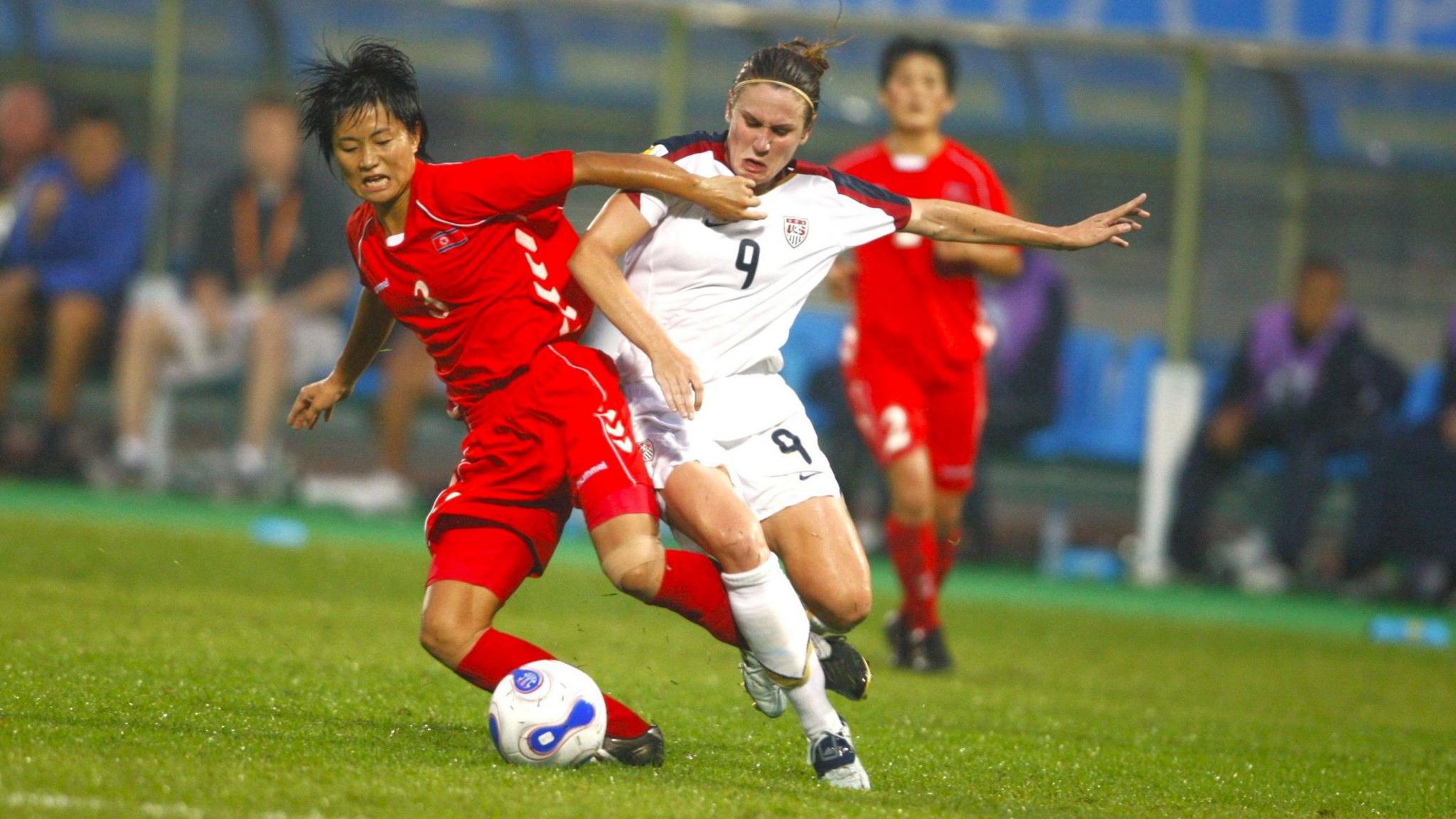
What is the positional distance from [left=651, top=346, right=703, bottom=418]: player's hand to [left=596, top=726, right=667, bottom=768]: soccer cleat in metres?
0.82

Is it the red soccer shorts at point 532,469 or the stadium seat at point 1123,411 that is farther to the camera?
the stadium seat at point 1123,411

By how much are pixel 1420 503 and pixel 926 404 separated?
4.84 m

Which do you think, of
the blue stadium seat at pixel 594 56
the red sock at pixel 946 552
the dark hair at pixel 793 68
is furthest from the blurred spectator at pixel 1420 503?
the dark hair at pixel 793 68

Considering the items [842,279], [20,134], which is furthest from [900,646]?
[20,134]

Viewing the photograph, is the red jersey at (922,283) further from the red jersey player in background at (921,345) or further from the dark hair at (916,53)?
the dark hair at (916,53)

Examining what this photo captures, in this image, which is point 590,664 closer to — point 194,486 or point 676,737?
point 676,737

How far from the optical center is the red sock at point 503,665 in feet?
15.1

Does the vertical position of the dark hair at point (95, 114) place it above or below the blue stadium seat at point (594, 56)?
below

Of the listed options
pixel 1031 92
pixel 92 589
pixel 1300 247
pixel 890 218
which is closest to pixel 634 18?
pixel 1031 92

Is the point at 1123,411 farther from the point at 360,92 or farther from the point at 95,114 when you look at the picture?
the point at 360,92

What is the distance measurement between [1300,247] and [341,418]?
21.8 feet

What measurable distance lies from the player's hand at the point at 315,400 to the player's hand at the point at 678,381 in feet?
3.84

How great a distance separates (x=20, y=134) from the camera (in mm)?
12461

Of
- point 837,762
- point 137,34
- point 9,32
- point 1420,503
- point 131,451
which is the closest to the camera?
point 837,762
